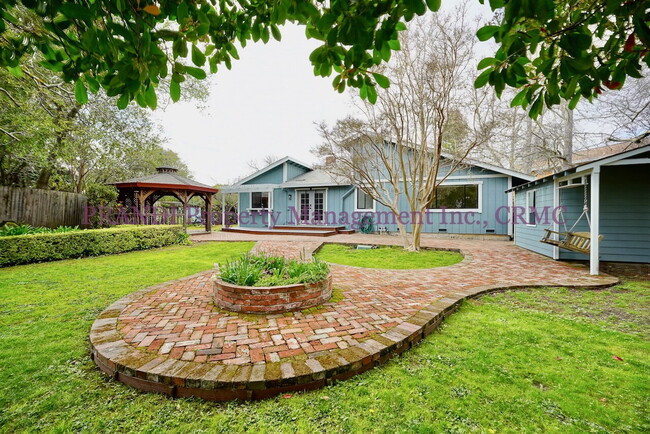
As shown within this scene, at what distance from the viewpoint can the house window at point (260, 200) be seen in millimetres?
17470

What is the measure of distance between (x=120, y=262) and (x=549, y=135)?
19345 millimetres

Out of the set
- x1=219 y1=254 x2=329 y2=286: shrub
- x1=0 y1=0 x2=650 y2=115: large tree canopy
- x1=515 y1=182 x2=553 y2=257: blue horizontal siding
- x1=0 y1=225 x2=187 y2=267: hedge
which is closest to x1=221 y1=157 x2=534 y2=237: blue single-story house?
x1=515 y1=182 x2=553 y2=257: blue horizontal siding

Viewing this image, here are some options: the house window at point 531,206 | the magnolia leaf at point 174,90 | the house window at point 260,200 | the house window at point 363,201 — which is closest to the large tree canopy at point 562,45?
the magnolia leaf at point 174,90

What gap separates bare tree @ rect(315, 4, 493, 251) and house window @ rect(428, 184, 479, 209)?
3.21 meters

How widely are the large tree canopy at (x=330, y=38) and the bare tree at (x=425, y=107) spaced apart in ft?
18.9

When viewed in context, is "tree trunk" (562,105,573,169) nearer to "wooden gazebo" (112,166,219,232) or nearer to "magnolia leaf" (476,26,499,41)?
"magnolia leaf" (476,26,499,41)

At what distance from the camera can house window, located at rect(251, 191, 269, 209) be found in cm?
1747

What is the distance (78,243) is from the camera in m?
7.83

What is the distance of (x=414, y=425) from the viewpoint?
1.75 m

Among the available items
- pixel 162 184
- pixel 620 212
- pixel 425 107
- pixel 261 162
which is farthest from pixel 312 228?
pixel 261 162

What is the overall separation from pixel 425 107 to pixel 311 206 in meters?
9.22

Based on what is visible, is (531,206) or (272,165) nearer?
(531,206)

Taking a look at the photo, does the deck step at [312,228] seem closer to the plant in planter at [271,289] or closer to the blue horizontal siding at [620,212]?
the blue horizontal siding at [620,212]

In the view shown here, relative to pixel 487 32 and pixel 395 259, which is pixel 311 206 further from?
pixel 487 32
